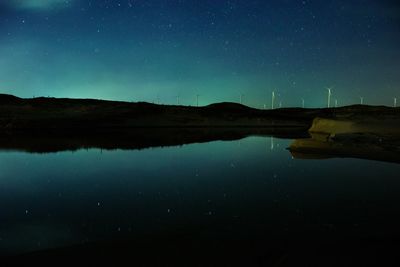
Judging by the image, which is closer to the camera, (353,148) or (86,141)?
(353,148)

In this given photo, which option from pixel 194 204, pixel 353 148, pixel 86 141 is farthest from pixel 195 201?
pixel 86 141

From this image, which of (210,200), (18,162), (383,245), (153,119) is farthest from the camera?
(153,119)

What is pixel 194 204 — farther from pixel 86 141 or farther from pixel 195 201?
pixel 86 141

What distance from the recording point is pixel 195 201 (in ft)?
46.8

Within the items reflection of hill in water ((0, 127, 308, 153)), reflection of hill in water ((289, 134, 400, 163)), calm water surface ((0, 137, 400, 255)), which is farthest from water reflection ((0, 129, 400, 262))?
reflection of hill in water ((0, 127, 308, 153))

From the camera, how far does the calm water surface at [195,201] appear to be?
10234 millimetres

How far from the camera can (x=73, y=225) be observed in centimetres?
1109

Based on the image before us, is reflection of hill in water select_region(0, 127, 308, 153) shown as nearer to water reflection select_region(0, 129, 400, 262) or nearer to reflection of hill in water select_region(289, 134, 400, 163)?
water reflection select_region(0, 129, 400, 262)

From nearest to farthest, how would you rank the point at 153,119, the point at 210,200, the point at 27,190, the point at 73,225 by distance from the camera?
1. the point at 73,225
2. the point at 210,200
3. the point at 27,190
4. the point at 153,119

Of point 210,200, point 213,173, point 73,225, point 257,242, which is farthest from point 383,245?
point 213,173

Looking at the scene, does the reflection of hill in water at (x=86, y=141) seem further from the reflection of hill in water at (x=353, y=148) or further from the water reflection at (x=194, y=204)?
the reflection of hill in water at (x=353, y=148)

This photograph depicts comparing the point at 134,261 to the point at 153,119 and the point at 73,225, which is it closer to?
the point at 73,225

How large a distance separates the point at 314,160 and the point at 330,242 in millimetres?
19136

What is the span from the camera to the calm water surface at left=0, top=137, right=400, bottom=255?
10234mm
